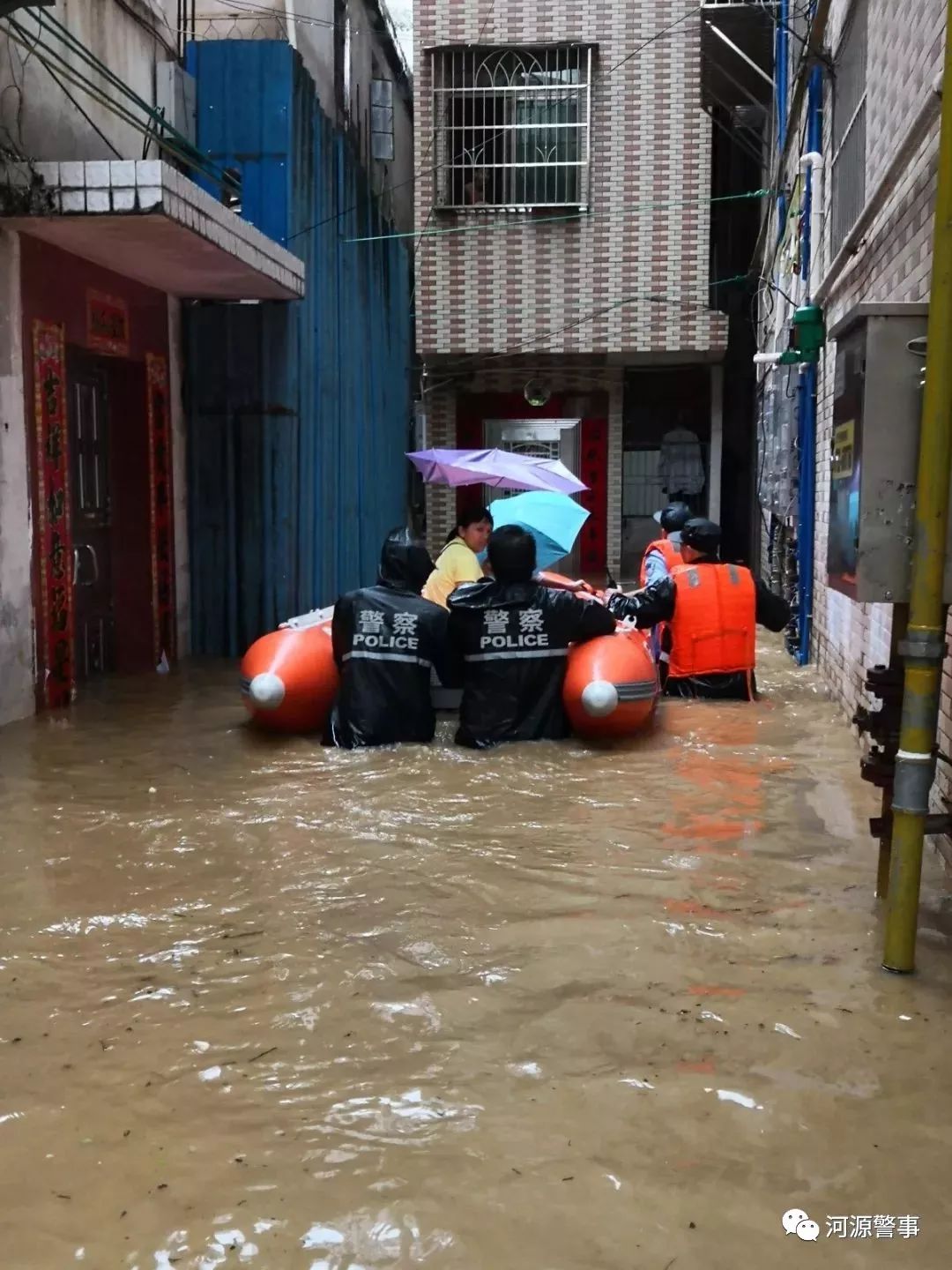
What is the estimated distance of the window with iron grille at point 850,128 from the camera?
673cm

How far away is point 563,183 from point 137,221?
8.37 m

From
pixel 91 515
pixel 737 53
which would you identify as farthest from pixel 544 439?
pixel 91 515

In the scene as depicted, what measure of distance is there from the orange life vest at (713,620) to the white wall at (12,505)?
12.6ft

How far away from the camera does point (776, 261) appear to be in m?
11.7

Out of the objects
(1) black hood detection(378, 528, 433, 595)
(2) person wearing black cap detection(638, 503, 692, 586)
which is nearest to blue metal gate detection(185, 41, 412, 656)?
(2) person wearing black cap detection(638, 503, 692, 586)

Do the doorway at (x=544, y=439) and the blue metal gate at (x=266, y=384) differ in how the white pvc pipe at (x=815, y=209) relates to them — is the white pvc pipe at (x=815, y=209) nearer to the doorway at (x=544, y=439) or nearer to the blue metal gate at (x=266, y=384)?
the blue metal gate at (x=266, y=384)

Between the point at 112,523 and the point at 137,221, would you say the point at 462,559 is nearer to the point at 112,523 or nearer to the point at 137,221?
the point at 137,221

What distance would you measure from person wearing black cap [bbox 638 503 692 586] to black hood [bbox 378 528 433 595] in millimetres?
1650

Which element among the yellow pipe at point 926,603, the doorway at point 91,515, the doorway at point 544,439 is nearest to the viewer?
the yellow pipe at point 926,603

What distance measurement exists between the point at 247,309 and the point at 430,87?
18.8 feet

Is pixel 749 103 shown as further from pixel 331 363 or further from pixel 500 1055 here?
pixel 500 1055

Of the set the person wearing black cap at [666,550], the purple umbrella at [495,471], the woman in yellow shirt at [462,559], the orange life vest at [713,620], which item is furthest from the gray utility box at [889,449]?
the purple umbrella at [495,471]

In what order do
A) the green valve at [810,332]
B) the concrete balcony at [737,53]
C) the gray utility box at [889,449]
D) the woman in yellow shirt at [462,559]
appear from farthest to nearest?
1. the concrete balcony at [737,53]
2. the green valve at [810,332]
3. the woman in yellow shirt at [462,559]
4. the gray utility box at [889,449]

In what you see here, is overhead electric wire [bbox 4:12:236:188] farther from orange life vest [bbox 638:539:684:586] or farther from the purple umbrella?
orange life vest [bbox 638:539:684:586]
